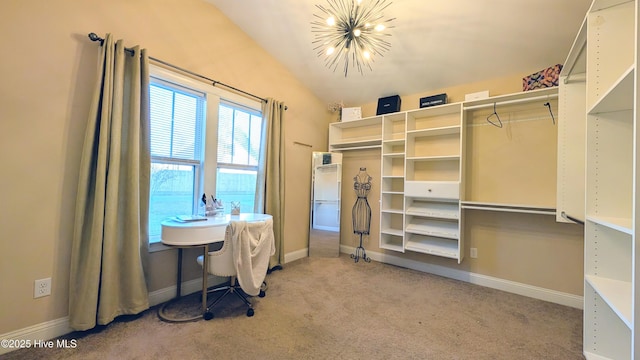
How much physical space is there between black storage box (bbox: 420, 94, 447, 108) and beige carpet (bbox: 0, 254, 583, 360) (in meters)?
2.32

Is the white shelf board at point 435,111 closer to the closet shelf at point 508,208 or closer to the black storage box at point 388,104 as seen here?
the black storage box at point 388,104

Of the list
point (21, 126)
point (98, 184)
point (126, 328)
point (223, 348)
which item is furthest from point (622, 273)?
point (21, 126)

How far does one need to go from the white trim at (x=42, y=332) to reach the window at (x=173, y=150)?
2.66ft

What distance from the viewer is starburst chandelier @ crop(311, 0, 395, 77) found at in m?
2.15

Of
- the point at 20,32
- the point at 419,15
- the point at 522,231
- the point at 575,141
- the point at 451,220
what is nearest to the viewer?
the point at 20,32

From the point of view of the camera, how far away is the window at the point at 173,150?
99.0 inches

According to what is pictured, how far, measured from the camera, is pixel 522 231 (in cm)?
294

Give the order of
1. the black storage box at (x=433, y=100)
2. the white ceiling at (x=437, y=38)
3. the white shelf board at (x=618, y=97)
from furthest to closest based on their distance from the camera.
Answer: the black storage box at (x=433, y=100) < the white ceiling at (x=437, y=38) < the white shelf board at (x=618, y=97)

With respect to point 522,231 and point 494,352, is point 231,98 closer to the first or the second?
point 494,352

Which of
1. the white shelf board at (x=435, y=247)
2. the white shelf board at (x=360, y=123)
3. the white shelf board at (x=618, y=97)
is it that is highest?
the white shelf board at (x=360, y=123)

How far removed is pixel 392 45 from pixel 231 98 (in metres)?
2.02

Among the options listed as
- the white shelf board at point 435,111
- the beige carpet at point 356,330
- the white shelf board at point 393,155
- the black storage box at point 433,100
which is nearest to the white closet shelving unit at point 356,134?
the white shelf board at point 393,155

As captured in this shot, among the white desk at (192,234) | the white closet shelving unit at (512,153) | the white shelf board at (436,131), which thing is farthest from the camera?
the white shelf board at (436,131)

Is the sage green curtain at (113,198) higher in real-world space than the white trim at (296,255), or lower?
higher
